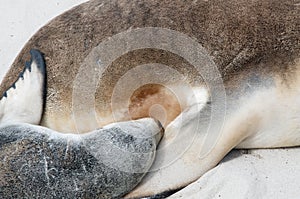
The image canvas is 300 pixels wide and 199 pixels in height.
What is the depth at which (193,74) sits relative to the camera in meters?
3.63

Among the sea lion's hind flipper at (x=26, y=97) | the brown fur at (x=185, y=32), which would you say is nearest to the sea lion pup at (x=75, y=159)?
the sea lion's hind flipper at (x=26, y=97)

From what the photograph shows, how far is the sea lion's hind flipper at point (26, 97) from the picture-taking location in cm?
365

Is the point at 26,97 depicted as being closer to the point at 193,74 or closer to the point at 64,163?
the point at 64,163

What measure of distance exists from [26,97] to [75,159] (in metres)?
0.66

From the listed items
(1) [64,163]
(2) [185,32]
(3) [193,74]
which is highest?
(2) [185,32]

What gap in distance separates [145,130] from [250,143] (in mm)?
706

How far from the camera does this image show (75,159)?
10.7 feet

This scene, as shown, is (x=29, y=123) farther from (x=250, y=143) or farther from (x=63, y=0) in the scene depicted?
(x=63, y=0)

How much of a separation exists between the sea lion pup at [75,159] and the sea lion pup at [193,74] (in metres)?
0.15

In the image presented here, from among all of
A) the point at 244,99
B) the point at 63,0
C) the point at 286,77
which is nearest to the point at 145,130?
the point at 244,99

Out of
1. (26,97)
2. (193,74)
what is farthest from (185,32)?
(26,97)

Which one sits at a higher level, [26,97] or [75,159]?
[26,97]

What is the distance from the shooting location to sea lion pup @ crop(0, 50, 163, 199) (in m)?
3.19

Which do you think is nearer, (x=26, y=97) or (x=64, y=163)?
(x=64, y=163)
